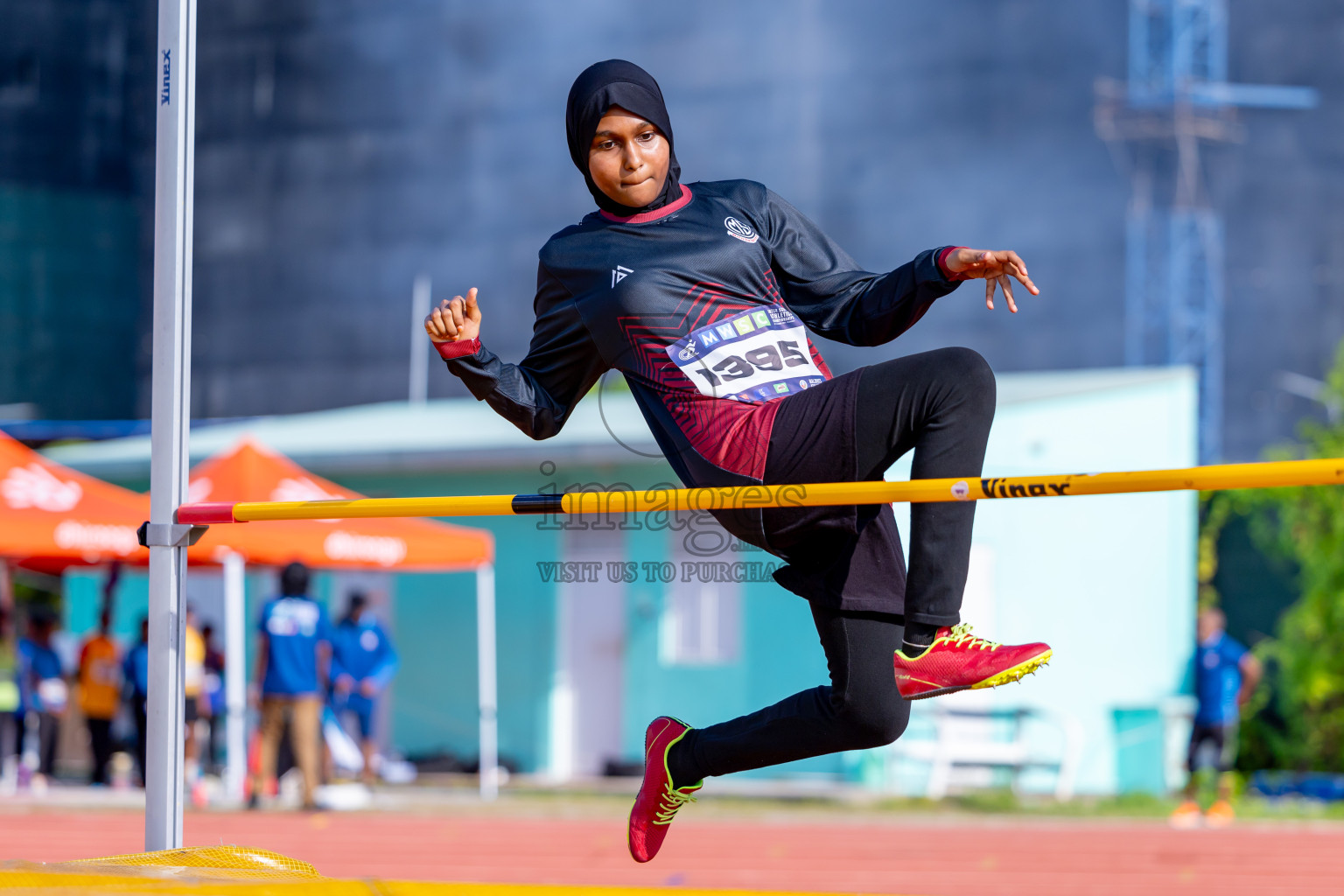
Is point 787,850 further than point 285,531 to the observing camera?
No

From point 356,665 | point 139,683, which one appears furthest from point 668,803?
point 139,683

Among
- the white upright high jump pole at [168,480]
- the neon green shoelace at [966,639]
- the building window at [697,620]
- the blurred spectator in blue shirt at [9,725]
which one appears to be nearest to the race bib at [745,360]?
the neon green shoelace at [966,639]

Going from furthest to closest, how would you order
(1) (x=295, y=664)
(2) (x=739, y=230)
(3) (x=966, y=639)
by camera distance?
(1) (x=295, y=664) → (2) (x=739, y=230) → (3) (x=966, y=639)

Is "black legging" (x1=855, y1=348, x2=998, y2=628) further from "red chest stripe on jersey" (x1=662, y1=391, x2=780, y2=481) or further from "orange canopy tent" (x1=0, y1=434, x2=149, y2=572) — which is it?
"orange canopy tent" (x1=0, y1=434, x2=149, y2=572)

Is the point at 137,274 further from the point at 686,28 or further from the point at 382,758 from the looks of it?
the point at 382,758

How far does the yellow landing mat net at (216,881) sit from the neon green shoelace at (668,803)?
0.91ft

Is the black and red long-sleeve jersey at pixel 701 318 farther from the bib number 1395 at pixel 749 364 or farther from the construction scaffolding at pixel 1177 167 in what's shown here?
the construction scaffolding at pixel 1177 167

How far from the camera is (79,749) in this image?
15.5 m

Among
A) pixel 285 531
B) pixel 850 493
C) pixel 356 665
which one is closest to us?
pixel 850 493

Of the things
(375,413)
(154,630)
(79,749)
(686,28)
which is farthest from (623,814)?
(686,28)

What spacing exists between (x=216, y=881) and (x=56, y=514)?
7.01m

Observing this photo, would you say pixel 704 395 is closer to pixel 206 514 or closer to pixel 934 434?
pixel 934 434

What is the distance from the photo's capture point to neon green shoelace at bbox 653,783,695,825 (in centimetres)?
329

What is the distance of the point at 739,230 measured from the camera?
3160 millimetres
